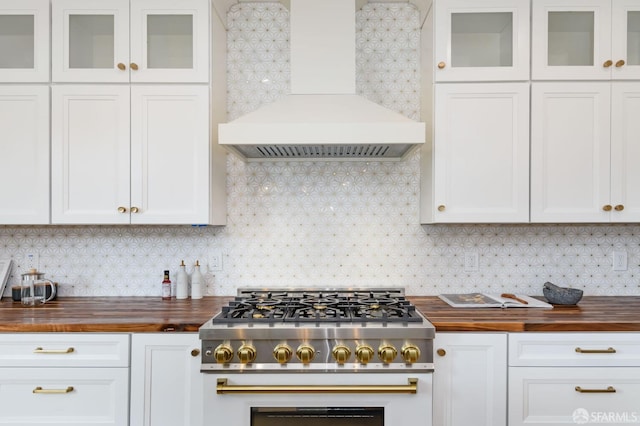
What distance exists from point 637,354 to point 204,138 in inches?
87.5

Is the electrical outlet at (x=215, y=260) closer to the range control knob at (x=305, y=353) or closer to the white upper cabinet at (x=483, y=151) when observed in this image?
the range control knob at (x=305, y=353)

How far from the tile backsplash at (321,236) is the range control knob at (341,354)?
76cm

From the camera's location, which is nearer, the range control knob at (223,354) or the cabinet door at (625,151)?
the range control knob at (223,354)

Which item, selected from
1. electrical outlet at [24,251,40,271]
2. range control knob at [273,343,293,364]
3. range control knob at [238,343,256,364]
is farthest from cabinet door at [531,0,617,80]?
electrical outlet at [24,251,40,271]

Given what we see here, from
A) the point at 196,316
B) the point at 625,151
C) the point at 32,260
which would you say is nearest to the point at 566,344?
the point at 625,151

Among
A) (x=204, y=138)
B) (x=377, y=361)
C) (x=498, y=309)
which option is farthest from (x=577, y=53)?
(x=204, y=138)

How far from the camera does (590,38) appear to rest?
2.02 m

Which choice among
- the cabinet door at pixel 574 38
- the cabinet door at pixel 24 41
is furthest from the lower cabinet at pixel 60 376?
the cabinet door at pixel 574 38

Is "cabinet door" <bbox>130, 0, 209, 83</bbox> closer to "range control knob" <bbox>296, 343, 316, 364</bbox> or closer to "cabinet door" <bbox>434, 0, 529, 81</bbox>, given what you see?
"cabinet door" <bbox>434, 0, 529, 81</bbox>

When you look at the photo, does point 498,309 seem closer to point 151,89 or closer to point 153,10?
point 151,89

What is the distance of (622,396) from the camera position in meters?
1.70

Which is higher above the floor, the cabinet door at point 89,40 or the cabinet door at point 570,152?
the cabinet door at point 89,40

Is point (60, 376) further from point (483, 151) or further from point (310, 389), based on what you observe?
point (483, 151)

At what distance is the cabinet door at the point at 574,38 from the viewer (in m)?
2.00
